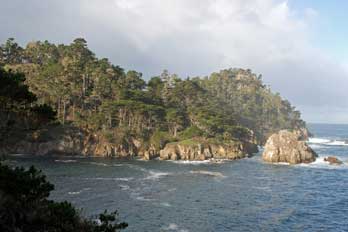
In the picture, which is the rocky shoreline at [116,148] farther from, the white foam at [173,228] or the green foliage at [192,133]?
the white foam at [173,228]

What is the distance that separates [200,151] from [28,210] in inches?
3456

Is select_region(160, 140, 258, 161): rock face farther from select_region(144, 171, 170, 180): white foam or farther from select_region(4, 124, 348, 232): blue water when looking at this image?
select_region(144, 171, 170, 180): white foam

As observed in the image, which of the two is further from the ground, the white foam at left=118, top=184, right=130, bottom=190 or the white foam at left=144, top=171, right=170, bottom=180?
the white foam at left=144, top=171, right=170, bottom=180

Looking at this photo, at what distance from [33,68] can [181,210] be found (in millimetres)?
101804

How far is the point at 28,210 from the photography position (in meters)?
22.5

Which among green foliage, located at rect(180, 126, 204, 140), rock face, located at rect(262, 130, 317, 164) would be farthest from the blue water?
green foliage, located at rect(180, 126, 204, 140)

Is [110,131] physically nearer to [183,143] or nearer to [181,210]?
[183,143]

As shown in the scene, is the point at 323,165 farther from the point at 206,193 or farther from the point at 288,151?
the point at 206,193

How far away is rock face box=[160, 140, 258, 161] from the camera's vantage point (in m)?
107

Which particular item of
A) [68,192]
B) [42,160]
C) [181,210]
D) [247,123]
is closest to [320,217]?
[181,210]

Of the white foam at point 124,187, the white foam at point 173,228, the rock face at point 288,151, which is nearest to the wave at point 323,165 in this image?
the rock face at point 288,151

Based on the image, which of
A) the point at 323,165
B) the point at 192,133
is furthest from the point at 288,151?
the point at 192,133

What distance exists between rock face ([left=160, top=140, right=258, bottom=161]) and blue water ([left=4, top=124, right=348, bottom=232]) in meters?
7.94

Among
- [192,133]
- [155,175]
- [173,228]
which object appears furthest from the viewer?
[192,133]
